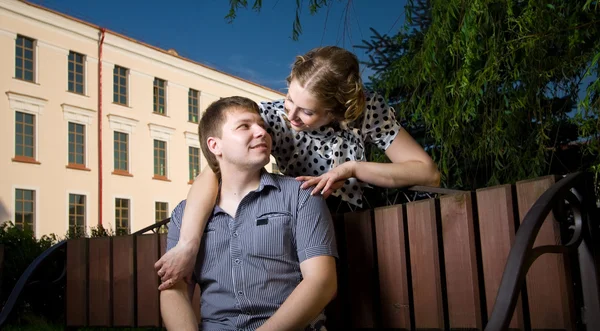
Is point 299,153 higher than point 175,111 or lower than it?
lower

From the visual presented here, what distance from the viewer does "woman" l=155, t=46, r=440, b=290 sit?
1.66 meters

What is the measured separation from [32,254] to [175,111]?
546 inches

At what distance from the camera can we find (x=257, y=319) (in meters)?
1.57

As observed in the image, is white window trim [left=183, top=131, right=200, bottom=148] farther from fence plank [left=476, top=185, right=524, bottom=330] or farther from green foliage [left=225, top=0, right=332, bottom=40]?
fence plank [left=476, top=185, right=524, bottom=330]

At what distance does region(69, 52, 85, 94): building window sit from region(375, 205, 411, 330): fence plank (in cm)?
1589

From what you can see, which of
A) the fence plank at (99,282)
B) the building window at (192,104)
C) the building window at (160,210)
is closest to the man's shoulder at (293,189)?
the fence plank at (99,282)

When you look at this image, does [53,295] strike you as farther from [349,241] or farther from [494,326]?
[494,326]

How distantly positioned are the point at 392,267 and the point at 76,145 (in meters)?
15.8

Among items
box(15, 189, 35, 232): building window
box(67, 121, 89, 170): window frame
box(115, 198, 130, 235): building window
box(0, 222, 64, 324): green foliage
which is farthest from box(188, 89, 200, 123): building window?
box(0, 222, 64, 324): green foliage

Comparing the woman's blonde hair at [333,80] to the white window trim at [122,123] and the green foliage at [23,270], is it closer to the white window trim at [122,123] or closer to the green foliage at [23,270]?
the green foliage at [23,270]

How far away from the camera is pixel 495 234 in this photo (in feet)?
4.87

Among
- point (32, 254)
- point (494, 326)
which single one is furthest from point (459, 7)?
point (32, 254)

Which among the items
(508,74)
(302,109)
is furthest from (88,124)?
(302,109)

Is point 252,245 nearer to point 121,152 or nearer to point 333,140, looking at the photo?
point 333,140
